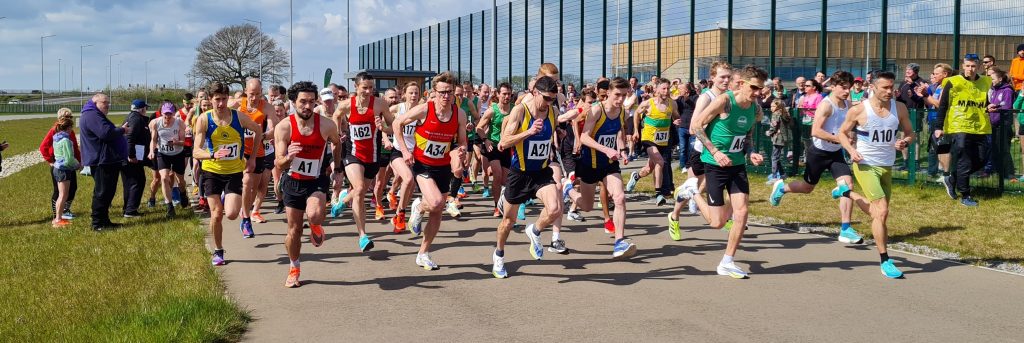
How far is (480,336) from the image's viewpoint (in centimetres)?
573

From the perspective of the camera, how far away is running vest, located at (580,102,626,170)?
30.3ft

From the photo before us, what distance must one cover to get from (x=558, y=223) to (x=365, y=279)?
2.30 meters

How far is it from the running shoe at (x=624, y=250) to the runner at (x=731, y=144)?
35.2 inches

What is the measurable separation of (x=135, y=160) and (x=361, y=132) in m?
4.50

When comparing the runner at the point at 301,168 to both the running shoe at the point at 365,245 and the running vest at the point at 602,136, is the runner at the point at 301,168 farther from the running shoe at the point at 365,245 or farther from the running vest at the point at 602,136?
the running vest at the point at 602,136

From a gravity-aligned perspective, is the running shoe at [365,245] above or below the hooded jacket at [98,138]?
below

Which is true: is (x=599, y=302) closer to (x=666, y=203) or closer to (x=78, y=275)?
(x=78, y=275)

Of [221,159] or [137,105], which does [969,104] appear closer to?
[221,159]

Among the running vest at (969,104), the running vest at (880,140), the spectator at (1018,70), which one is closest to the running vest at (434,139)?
the running vest at (880,140)

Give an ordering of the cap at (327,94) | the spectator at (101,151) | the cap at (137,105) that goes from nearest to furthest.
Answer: the cap at (327,94), the spectator at (101,151), the cap at (137,105)

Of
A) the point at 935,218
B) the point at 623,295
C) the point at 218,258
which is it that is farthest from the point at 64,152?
the point at 935,218

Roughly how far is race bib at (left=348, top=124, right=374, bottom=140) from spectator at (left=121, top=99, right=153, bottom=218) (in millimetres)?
4331

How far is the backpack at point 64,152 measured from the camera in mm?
12320

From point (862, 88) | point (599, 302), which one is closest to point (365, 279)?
point (599, 302)
